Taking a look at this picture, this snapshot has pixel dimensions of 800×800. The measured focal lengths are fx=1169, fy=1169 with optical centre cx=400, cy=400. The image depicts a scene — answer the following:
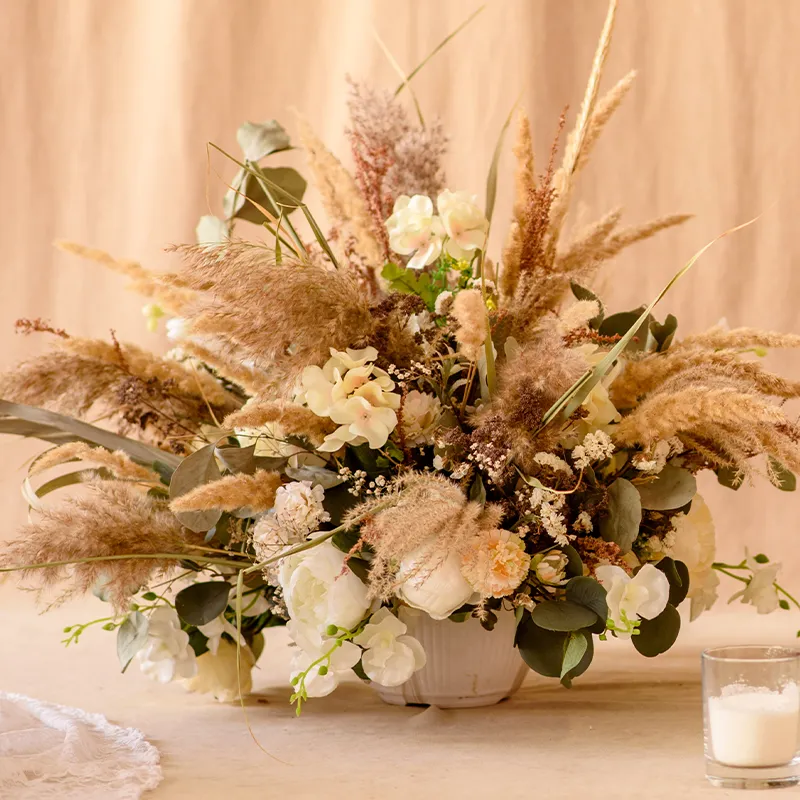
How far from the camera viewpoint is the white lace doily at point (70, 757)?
83 cm

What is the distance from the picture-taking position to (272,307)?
2.75 feet

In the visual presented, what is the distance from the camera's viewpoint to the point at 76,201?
1.96 m

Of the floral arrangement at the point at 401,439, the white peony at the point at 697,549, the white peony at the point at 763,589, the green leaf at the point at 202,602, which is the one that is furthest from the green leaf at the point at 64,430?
the white peony at the point at 763,589

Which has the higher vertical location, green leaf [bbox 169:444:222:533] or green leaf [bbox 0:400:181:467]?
green leaf [bbox 0:400:181:467]

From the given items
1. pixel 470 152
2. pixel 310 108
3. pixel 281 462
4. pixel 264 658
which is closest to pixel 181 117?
pixel 310 108

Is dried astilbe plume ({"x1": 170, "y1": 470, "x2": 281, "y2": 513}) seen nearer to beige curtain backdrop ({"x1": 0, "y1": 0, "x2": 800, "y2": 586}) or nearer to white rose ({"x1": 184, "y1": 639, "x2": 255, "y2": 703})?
white rose ({"x1": 184, "y1": 639, "x2": 255, "y2": 703})

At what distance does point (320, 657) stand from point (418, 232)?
361 millimetres

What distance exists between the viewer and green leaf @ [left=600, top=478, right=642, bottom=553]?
90 centimetres

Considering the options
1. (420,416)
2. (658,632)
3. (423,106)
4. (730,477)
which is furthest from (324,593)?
A: (423,106)

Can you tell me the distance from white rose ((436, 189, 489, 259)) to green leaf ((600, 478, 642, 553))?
240 mm

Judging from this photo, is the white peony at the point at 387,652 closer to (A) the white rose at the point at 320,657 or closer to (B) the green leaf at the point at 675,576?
(A) the white rose at the point at 320,657

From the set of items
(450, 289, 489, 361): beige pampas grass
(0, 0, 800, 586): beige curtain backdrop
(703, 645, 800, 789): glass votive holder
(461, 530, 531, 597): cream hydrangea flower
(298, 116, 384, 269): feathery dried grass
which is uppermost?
(0, 0, 800, 586): beige curtain backdrop

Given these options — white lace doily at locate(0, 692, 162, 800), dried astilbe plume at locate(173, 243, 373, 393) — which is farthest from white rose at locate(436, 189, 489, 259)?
white lace doily at locate(0, 692, 162, 800)

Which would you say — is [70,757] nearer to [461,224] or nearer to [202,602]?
[202,602]
